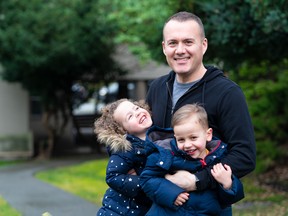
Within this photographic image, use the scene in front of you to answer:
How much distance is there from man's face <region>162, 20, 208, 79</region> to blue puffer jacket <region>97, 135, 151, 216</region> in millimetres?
496

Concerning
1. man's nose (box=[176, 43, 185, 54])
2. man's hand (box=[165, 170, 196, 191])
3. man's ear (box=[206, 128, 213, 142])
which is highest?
man's nose (box=[176, 43, 185, 54])

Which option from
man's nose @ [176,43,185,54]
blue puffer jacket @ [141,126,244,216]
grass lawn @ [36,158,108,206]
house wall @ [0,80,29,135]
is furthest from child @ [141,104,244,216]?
house wall @ [0,80,29,135]

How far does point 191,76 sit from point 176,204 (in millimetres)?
741

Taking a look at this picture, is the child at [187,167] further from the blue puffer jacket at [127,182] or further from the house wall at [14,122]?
the house wall at [14,122]

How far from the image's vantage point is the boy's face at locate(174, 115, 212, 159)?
305 cm

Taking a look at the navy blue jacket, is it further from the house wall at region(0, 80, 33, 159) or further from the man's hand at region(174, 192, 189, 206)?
the house wall at region(0, 80, 33, 159)

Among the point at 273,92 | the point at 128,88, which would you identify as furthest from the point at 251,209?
the point at 128,88

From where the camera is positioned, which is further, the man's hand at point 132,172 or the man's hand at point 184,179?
the man's hand at point 132,172

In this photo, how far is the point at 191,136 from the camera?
3.07 m

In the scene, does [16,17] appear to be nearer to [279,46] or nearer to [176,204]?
[279,46]

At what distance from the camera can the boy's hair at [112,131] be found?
336 centimetres

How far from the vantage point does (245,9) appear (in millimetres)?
8445

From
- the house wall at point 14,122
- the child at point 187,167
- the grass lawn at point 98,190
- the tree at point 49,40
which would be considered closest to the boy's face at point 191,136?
the child at point 187,167

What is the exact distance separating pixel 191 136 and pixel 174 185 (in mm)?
271
